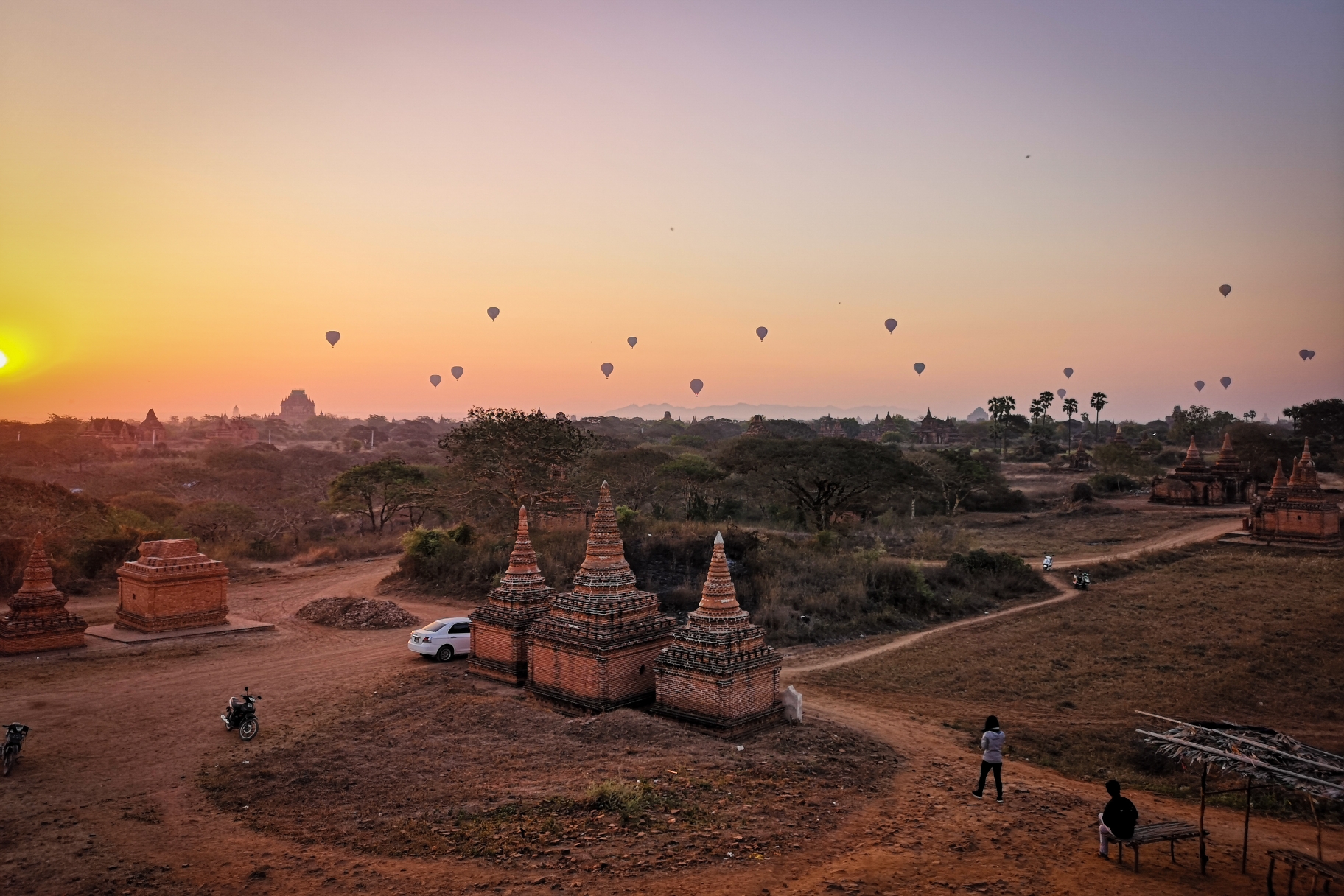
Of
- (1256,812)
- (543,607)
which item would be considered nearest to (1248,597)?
(1256,812)

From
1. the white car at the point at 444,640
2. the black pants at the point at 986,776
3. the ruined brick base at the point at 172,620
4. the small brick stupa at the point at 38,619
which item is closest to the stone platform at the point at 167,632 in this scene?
the ruined brick base at the point at 172,620

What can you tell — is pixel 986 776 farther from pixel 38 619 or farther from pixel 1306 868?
pixel 38 619

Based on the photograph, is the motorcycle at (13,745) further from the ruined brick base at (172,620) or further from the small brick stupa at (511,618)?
the ruined brick base at (172,620)

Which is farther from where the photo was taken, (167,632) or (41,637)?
(167,632)

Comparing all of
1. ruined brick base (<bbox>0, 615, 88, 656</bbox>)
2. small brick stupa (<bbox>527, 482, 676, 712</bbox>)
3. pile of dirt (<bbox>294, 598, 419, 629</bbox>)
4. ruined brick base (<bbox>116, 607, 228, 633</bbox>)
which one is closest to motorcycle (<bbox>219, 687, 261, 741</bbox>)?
small brick stupa (<bbox>527, 482, 676, 712</bbox>)

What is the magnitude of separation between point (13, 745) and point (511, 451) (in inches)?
940

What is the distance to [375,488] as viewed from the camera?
151 ft

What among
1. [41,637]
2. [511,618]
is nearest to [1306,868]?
[511,618]

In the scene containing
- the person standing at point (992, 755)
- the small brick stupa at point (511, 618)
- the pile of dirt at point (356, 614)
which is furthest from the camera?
the pile of dirt at point (356, 614)

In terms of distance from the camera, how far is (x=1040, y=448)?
89125 millimetres

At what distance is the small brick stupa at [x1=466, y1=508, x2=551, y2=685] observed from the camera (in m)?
17.5

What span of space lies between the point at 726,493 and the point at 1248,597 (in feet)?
79.6

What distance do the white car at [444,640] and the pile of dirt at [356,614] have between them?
4925 mm

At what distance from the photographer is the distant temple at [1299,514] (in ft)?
124
